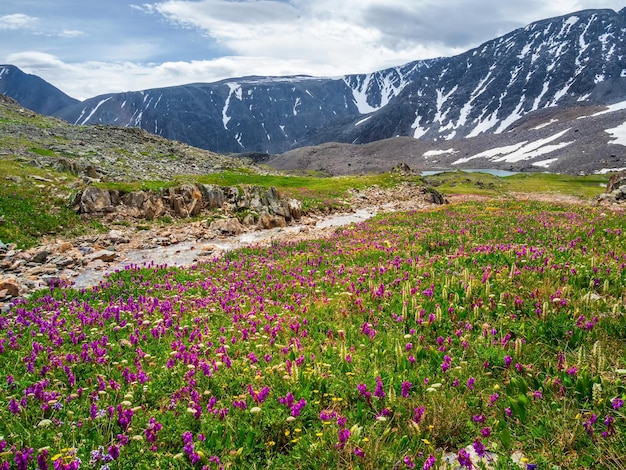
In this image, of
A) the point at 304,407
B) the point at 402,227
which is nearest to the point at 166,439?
the point at 304,407

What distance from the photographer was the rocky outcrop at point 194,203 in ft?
84.8

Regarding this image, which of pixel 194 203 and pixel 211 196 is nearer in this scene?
pixel 194 203

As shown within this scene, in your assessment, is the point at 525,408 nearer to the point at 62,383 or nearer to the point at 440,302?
the point at 440,302

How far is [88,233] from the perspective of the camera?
2272 centimetres

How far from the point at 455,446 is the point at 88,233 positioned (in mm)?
24084

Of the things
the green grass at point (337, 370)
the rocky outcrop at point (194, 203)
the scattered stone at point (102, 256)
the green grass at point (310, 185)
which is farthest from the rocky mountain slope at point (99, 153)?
the green grass at point (337, 370)

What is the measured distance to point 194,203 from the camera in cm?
2988

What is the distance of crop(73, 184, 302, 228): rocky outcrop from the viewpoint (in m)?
25.9

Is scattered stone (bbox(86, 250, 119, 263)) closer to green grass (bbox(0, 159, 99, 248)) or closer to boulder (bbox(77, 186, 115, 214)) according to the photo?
green grass (bbox(0, 159, 99, 248))

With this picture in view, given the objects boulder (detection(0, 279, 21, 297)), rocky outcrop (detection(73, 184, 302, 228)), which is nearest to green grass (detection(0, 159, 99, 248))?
rocky outcrop (detection(73, 184, 302, 228))

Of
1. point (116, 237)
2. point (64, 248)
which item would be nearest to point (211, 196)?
point (116, 237)

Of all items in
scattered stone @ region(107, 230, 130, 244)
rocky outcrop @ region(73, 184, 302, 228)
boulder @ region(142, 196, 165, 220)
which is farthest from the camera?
boulder @ region(142, 196, 165, 220)

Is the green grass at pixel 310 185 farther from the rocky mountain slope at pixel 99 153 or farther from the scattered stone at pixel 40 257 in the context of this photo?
the scattered stone at pixel 40 257

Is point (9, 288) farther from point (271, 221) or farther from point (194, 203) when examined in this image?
point (271, 221)
